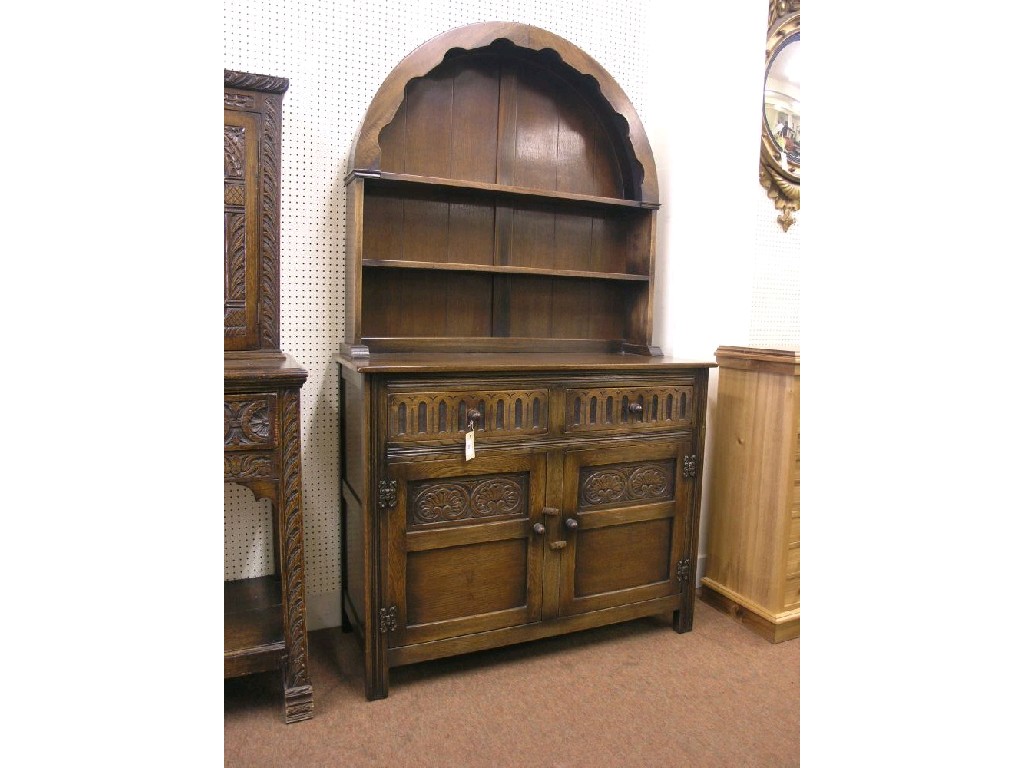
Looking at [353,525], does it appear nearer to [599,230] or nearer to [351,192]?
[351,192]

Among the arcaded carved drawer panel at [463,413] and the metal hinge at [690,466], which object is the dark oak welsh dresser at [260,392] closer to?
the arcaded carved drawer panel at [463,413]

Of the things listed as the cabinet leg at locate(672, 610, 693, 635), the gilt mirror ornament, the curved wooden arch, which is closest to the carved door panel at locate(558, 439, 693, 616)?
the cabinet leg at locate(672, 610, 693, 635)

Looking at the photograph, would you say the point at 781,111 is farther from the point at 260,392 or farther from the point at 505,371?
the point at 260,392

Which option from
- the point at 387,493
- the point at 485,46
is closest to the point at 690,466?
the point at 387,493

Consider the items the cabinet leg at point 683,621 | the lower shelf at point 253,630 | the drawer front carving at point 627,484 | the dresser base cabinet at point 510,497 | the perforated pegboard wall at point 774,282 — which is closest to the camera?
the lower shelf at point 253,630

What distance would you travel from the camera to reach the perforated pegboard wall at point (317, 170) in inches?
85.9

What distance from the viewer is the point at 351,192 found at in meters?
2.17

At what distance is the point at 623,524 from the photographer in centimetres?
228

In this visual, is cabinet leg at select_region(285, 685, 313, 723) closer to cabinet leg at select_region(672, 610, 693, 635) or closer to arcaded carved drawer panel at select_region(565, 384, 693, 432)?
arcaded carved drawer panel at select_region(565, 384, 693, 432)

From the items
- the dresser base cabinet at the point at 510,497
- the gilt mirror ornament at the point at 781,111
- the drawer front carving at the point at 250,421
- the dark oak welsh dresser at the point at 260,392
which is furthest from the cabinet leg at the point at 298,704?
the gilt mirror ornament at the point at 781,111

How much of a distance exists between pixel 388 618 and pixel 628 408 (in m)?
1.00

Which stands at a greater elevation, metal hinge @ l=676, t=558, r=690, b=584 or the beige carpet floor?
metal hinge @ l=676, t=558, r=690, b=584

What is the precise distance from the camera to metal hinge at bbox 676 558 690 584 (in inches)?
94.1
